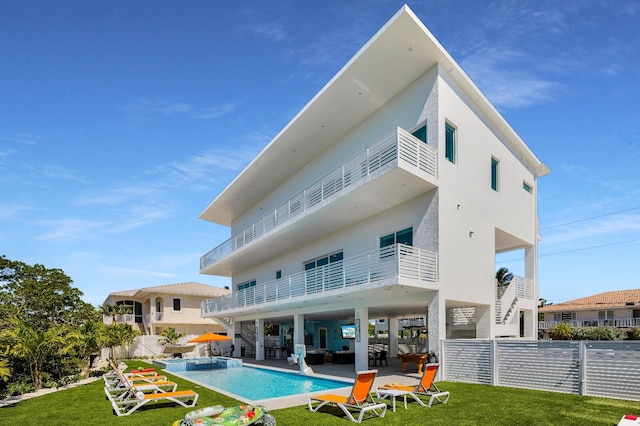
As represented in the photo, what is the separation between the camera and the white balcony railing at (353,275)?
14078mm

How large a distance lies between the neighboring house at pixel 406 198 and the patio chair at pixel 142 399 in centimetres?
639

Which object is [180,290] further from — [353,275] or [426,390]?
[426,390]

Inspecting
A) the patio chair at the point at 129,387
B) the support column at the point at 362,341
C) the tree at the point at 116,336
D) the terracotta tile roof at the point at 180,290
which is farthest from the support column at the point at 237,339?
the patio chair at the point at 129,387

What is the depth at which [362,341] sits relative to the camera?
667 inches

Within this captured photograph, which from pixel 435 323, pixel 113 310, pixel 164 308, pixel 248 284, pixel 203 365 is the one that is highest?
pixel 435 323

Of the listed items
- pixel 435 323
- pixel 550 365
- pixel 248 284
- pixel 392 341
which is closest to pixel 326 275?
pixel 435 323

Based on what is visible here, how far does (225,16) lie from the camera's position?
15070mm

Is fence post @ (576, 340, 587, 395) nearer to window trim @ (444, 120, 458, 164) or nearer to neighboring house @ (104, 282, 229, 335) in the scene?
window trim @ (444, 120, 458, 164)

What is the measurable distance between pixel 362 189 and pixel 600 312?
116 feet

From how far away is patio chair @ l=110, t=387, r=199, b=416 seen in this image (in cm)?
993

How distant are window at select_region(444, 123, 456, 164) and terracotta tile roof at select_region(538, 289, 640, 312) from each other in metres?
31.4

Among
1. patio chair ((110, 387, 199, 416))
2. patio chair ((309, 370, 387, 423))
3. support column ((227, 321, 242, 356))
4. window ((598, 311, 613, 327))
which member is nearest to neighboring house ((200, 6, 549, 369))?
patio chair ((309, 370, 387, 423))

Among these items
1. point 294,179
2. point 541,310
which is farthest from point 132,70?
point 541,310

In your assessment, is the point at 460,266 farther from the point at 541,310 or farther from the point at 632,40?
the point at 541,310
